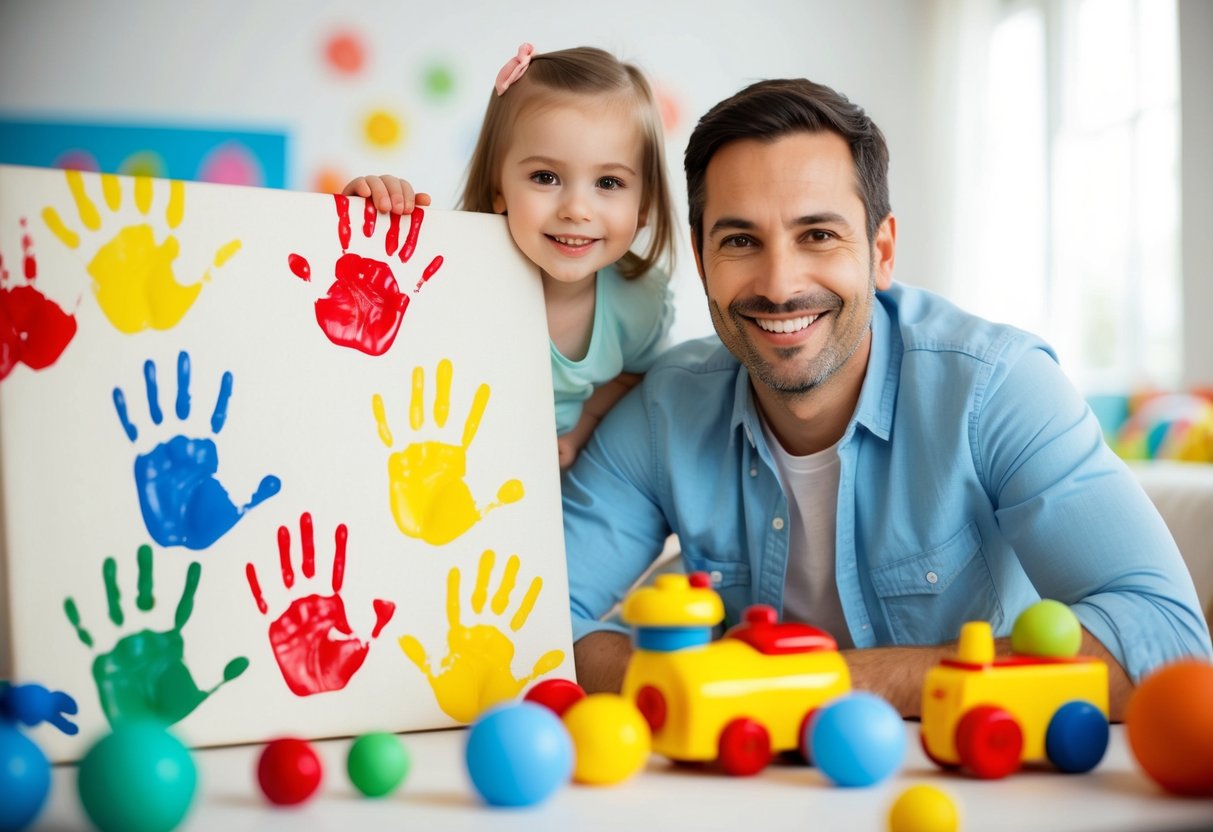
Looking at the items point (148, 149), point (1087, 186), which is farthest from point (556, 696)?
point (1087, 186)

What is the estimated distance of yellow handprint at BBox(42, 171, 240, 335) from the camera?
92 centimetres

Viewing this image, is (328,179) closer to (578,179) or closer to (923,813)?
(578,179)

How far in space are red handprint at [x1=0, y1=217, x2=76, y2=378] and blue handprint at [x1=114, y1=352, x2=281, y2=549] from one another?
59 millimetres

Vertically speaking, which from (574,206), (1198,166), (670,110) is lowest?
(574,206)

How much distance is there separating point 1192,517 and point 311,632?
5.17 feet

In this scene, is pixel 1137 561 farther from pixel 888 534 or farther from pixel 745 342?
pixel 745 342

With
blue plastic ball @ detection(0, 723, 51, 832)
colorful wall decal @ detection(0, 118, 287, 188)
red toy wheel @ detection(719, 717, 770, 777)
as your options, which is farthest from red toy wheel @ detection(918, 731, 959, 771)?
colorful wall decal @ detection(0, 118, 287, 188)

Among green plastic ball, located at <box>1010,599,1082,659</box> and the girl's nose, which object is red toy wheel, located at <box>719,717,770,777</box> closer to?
green plastic ball, located at <box>1010,599,1082,659</box>

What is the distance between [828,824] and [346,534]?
49 centimetres

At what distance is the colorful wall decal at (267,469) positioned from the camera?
2.92ft

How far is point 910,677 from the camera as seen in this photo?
3.34 feet

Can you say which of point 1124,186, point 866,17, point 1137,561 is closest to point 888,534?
point 1137,561

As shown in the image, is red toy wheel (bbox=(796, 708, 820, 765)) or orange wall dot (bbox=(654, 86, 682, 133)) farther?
orange wall dot (bbox=(654, 86, 682, 133))

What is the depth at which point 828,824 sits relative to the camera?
0.68 meters
